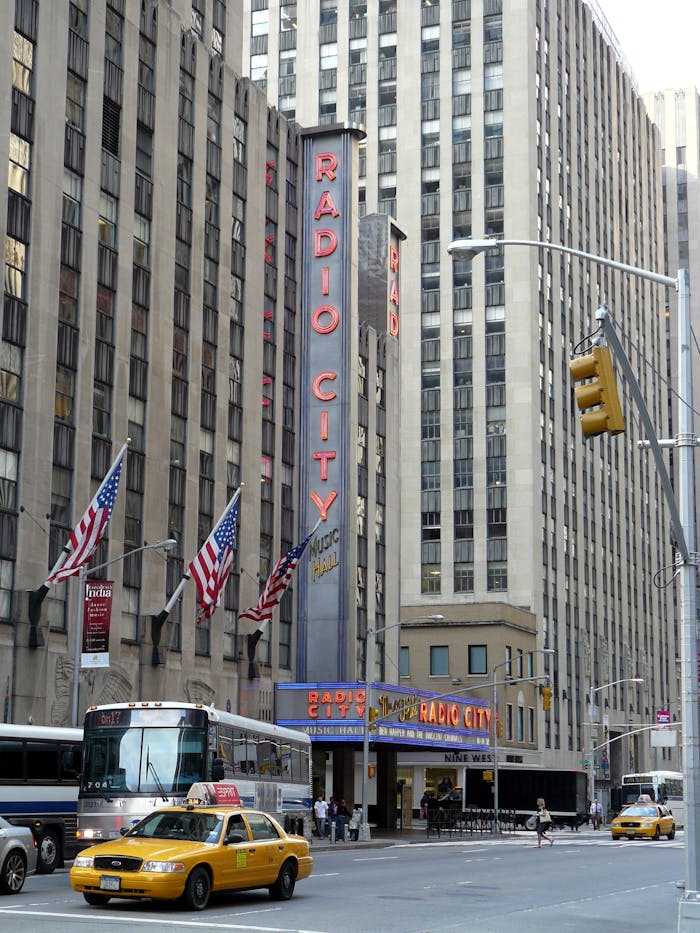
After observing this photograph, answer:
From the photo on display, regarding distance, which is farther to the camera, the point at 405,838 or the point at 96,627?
the point at 405,838

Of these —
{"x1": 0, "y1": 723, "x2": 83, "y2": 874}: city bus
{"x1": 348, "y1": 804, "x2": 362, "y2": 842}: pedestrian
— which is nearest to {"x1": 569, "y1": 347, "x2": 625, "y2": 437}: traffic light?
{"x1": 0, "y1": 723, "x2": 83, "y2": 874}: city bus

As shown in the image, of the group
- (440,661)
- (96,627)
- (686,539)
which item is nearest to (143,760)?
(96,627)

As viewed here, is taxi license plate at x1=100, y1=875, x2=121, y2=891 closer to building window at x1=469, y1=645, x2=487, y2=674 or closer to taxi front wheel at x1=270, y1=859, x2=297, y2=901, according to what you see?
taxi front wheel at x1=270, y1=859, x2=297, y2=901

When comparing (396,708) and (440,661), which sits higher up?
(440,661)

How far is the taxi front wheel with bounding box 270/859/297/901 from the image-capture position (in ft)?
79.0

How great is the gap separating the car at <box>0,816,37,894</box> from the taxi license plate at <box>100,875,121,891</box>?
3.57 meters

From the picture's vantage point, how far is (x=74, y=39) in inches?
2025

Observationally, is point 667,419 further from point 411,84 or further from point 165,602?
point 165,602

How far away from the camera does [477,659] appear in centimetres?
9612

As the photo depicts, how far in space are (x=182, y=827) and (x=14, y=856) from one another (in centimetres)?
381

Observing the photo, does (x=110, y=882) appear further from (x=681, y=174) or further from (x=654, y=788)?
(x=681, y=174)

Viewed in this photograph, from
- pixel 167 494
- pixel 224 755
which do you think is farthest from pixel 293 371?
pixel 224 755

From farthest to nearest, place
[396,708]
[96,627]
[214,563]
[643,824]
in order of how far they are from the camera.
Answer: [396,708] < [643,824] < [214,563] < [96,627]

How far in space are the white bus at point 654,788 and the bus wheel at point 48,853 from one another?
6145cm
